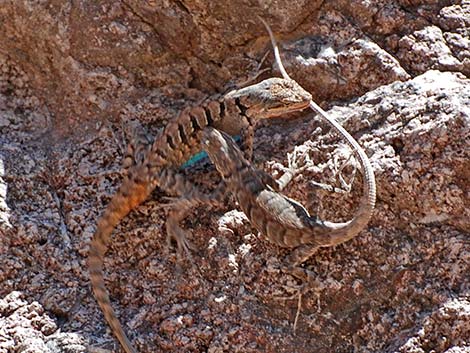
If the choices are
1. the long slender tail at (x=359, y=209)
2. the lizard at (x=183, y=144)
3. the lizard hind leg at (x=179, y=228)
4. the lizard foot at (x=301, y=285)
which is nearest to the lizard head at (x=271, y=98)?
the lizard at (x=183, y=144)

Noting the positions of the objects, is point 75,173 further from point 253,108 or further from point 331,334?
point 331,334

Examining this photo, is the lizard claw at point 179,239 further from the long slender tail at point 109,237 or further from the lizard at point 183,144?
the long slender tail at point 109,237

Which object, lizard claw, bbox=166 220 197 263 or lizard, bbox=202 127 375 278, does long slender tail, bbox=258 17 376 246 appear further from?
lizard claw, bbox=166 220 197 263

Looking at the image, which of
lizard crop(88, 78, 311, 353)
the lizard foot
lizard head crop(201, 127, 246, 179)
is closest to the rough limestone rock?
the lizard foot

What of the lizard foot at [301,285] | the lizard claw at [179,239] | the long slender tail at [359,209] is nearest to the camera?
the long slender tail at [359,209]

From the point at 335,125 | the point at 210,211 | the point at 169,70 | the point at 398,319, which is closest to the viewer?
the point at 398,319

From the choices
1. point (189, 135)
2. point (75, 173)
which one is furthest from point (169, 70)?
point (75, 173)
